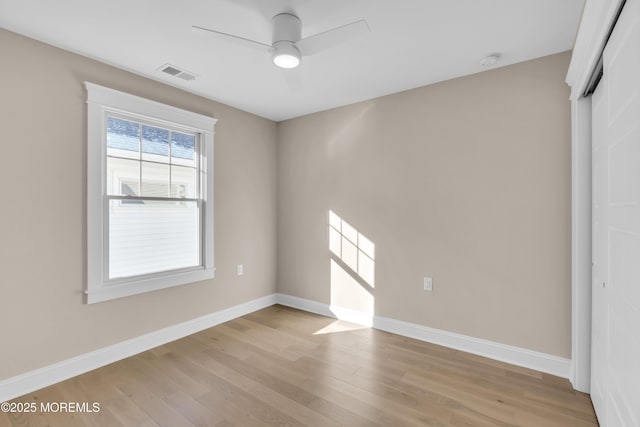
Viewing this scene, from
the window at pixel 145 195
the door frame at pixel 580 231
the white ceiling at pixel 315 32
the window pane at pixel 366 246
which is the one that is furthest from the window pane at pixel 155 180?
the door frame at pixel 580 231

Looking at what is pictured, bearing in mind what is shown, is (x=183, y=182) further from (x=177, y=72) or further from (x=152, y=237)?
(x=177, y=72)

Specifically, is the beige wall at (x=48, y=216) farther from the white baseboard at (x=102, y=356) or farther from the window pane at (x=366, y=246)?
the window pane at (x=366, y=246)

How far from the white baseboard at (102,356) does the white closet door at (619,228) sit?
10.8 ft

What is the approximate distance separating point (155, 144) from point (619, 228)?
350cm

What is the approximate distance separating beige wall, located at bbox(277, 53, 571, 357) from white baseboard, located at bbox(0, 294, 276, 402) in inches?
51.9

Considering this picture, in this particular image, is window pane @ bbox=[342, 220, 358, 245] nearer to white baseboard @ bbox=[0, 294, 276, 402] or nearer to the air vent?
white baseboard @ bbox=[0, 294, 276, 402]

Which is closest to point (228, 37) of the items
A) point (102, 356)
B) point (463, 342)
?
point (102, 356)

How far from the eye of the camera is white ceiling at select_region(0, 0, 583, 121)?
6.07 feet

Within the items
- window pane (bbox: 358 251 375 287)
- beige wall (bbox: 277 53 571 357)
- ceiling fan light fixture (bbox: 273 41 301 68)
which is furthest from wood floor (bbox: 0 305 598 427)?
ceiling fan light fixture (bbox: 273 41 301 68)

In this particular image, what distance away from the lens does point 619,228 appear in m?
1.40

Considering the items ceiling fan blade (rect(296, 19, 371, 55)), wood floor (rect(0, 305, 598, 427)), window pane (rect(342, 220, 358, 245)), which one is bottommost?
wood floor (rect(0, 305, 598, 427))

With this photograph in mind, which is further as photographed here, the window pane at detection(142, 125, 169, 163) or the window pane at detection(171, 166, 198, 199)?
the window pane at detection(171, 166, 198, 199)

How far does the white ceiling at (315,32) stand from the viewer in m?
1.85

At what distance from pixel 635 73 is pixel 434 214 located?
1892mm
